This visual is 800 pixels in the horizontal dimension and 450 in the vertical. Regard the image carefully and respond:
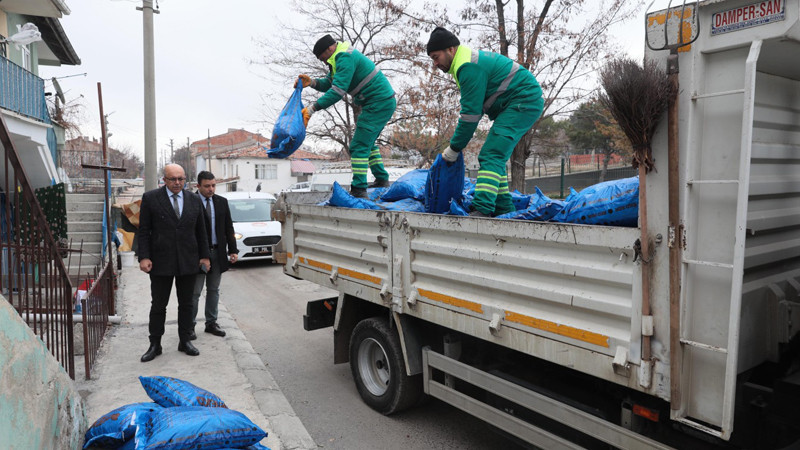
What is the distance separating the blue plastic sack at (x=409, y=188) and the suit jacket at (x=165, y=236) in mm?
1848

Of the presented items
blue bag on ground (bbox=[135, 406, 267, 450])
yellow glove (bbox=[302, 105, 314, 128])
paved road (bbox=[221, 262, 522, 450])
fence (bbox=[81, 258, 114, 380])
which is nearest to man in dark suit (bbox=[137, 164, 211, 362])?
fence (bbox=[81, 258, 114, 380])

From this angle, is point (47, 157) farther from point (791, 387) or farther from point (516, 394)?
point (791, 387)

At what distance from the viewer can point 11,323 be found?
2.24m

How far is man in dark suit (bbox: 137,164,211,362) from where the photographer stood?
5.08 metres

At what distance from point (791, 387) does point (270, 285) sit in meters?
8.50

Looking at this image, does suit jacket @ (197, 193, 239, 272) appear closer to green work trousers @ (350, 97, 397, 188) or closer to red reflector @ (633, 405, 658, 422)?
green work trousers @ (350, 97, 397, 188)

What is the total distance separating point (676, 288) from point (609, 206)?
0.74 m

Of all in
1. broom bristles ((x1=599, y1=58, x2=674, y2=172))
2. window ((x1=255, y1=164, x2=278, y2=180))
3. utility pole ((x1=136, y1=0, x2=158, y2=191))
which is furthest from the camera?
window ((x1=255, y1=164, x2=278, y2=180))

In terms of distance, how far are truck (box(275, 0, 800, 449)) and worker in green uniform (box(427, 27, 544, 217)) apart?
804 mm

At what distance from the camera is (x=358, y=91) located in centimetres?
562

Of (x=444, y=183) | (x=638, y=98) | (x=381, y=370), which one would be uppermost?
(x=638, y=98)

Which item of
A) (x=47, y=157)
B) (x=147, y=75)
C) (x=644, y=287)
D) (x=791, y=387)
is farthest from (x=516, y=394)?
(x=47, y=157)

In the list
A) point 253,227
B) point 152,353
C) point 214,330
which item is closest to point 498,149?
point 152,353

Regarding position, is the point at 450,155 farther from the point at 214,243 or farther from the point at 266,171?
the point at 266,171
